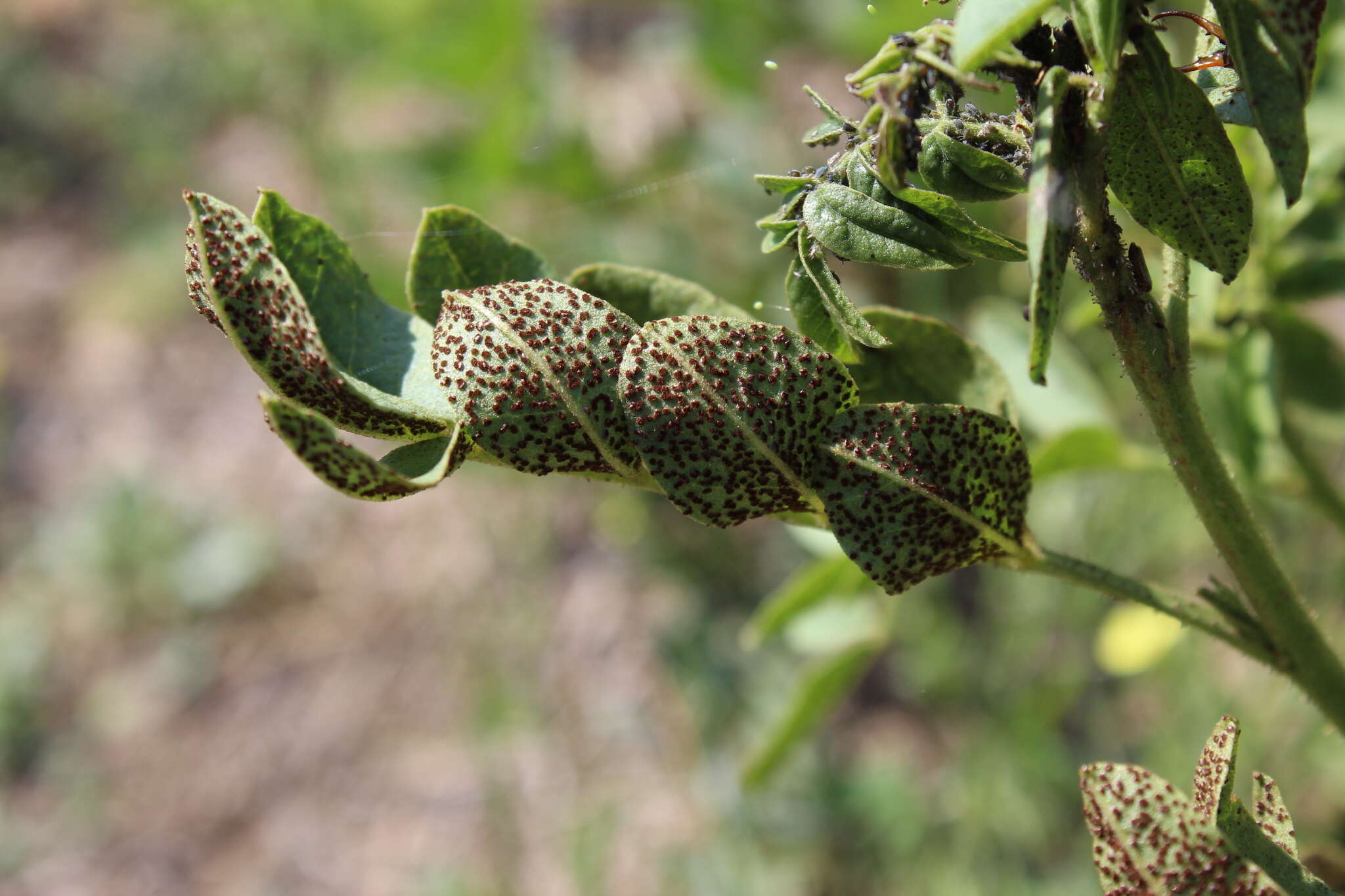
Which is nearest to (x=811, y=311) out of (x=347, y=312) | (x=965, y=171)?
(x=965, y=171)

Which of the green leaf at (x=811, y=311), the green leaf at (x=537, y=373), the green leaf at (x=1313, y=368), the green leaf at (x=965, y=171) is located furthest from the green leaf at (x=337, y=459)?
the green leaf at (x=1313, y=368)

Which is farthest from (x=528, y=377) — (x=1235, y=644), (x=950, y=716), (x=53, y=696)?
(x=53, y=696)

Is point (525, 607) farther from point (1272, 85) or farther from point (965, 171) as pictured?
point (1272, 85)

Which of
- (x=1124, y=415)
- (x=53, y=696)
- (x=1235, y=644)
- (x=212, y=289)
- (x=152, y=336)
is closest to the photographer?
(x=212, y=289)

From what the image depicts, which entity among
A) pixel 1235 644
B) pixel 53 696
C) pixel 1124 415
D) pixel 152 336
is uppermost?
pixel 1235 644

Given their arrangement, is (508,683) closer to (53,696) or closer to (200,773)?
(200,773)

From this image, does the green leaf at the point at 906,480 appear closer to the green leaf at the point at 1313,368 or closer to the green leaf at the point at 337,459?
the green leaf at the point at 337,459

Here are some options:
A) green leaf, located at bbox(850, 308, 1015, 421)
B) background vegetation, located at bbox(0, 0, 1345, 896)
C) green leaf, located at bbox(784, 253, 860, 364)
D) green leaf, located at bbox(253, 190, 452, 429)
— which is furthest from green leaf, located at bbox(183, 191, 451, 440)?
background vegetation, located at bbox(0, 0, 1345, 896)
